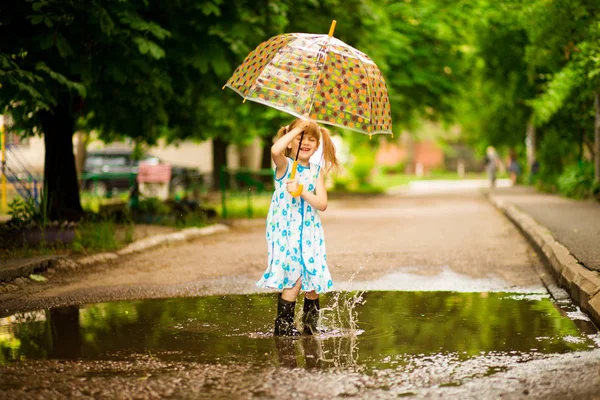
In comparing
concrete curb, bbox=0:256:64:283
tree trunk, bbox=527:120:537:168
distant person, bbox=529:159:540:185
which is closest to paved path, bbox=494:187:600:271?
concrete curb, bbox=0:256:64:283

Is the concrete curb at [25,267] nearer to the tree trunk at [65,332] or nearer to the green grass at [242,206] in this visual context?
the tree trunk at [65,332]

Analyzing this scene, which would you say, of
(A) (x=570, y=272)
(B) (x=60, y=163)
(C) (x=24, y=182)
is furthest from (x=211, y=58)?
(A) (x=570, y=272)

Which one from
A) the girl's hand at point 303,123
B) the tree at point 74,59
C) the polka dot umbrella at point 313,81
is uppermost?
the tree at point 74,59

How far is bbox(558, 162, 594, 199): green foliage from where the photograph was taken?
23781 mm

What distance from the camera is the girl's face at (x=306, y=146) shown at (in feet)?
22.1

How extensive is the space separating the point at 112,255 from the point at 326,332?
6.07 m

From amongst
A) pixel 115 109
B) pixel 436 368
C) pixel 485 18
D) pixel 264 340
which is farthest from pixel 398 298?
pixel 485 18

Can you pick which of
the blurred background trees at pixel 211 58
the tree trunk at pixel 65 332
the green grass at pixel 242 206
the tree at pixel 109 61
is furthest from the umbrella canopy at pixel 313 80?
the green grass at pixel 242 206

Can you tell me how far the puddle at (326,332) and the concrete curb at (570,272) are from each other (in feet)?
0.78

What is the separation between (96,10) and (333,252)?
173 inches

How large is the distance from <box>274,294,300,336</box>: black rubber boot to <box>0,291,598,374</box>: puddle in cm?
17

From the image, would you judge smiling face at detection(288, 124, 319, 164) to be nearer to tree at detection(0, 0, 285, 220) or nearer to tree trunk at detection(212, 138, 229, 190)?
tree at detection(0, 0, 285, 220)

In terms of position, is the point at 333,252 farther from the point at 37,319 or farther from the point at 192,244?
the point at 37,319

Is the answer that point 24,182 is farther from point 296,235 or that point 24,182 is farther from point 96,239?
point 296,235
